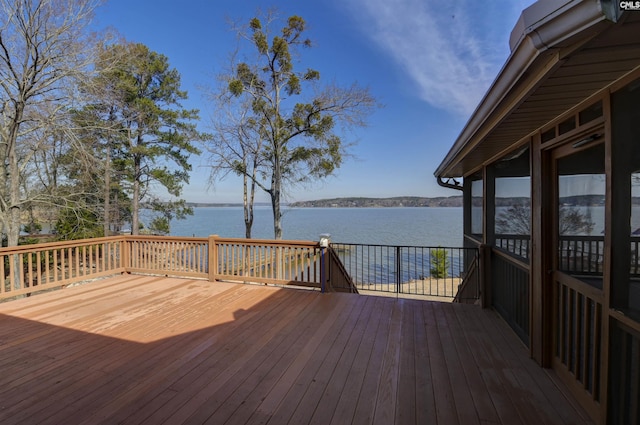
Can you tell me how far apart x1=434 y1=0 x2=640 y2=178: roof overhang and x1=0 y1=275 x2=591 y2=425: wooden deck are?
6.69 feet

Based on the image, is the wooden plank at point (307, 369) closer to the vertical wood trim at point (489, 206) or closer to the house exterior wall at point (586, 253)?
the house exterior wall at point (586, 253)

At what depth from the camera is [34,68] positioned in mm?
6555

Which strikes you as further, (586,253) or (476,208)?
(476,208)

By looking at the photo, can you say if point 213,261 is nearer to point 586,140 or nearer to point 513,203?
point 513,203

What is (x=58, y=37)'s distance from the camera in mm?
6613

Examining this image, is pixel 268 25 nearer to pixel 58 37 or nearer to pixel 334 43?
pixel 334 43

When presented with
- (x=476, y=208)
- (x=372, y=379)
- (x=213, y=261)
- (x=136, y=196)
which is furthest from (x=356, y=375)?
(x=136, y=196)

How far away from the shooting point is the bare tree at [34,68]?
20.4ft

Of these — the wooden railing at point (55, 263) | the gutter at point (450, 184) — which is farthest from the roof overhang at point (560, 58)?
the wooden railing at point (55, 263)

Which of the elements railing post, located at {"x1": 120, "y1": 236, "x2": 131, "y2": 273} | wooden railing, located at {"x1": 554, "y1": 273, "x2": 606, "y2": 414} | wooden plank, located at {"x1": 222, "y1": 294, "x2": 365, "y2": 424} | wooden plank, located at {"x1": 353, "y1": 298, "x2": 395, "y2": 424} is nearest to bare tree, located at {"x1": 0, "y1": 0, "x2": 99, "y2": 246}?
railing post, located at {"x1": 120, "y1": 236, "x2": 131, "y2": 273}

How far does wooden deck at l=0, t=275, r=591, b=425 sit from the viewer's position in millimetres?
1977

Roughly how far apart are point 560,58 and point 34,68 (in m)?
9.37

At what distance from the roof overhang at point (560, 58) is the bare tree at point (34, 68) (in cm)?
873

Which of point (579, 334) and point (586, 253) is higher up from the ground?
point (586, 253)
